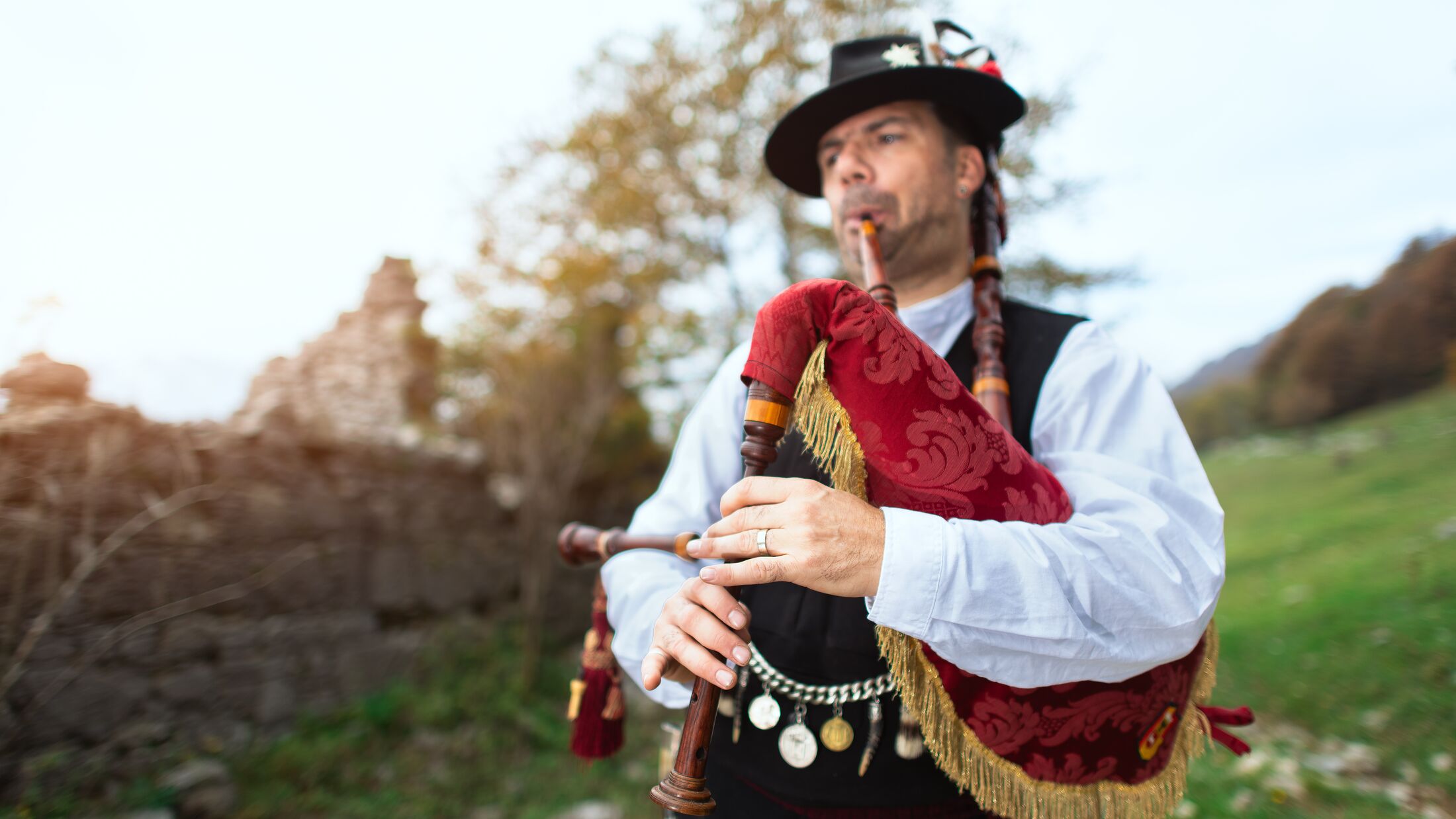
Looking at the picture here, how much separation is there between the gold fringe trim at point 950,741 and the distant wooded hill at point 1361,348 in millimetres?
3189

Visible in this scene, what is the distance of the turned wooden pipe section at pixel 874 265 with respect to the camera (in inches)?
56.6

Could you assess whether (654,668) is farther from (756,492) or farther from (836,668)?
(836,668)

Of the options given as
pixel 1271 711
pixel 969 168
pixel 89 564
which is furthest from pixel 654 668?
pixel 1271 711

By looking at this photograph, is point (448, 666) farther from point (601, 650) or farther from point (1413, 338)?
point (1413, 338)

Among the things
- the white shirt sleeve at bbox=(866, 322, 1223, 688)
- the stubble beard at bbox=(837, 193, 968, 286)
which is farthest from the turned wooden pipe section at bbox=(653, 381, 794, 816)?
the stubble beard at bbox=(837, 193, 968, 286)

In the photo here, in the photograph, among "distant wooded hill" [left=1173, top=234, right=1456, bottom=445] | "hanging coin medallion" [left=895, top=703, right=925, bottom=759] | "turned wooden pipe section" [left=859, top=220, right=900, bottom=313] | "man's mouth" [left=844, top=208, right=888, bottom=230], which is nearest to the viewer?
"hanging coin medallion" [left=895, top=703, right=925, bottom=759]

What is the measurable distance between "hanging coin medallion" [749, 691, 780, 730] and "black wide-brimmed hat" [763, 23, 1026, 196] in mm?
1343

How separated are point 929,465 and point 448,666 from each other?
5.72m

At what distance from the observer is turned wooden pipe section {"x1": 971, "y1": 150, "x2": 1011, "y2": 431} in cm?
137

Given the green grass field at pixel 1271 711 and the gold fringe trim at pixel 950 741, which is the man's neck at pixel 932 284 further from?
the green grass field at pixel 1271 711

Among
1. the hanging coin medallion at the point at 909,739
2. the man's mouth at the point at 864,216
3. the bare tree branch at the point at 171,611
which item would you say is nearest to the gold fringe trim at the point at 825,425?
the hanging coin medallion at the point at 909,739

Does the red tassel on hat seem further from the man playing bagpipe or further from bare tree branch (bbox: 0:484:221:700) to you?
bare tree branch (bbox: 0:484:221:700)

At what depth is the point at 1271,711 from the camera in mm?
4445

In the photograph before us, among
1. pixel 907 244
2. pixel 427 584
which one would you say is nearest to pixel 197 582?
pixel 427 584
